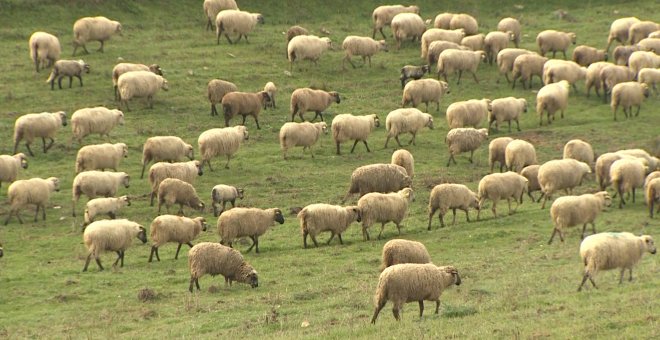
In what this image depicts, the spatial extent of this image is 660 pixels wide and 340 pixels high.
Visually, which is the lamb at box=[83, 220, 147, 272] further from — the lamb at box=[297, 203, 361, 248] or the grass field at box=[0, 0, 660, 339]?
the lamb at box=[297, 203, 361, 248]

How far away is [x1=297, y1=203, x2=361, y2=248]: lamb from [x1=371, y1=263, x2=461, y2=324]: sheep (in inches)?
291

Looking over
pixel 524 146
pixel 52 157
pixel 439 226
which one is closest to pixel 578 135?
pixel 524 146

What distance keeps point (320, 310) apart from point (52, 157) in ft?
53.7

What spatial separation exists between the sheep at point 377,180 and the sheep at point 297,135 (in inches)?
172

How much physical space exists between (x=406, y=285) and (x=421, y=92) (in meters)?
21.7

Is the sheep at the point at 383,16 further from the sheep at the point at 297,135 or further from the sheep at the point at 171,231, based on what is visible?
the sheep at the point at 171,231

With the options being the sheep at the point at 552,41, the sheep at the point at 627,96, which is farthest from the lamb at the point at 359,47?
the sheep at the point at 627,96

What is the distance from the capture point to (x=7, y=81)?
44844mm

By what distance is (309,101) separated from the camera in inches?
1638

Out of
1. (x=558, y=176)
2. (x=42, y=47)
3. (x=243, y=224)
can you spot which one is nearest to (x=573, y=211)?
(x=558, y=176)

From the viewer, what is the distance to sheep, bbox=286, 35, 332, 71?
1875 inches

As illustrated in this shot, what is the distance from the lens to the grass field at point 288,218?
23.0 m

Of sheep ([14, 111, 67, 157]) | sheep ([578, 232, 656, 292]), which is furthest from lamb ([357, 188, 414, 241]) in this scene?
sheep ([14, 111, 67, 157])

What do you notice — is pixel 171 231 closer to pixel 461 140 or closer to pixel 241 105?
pixel 461 140
